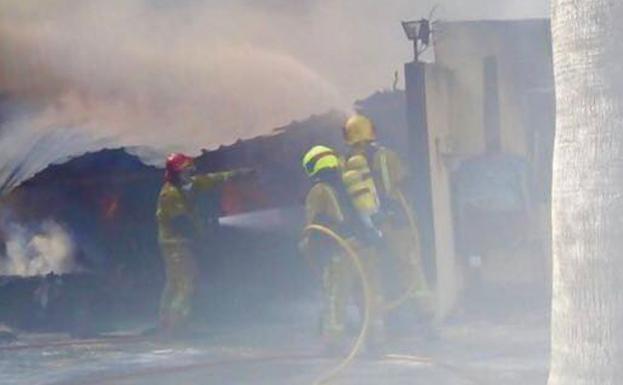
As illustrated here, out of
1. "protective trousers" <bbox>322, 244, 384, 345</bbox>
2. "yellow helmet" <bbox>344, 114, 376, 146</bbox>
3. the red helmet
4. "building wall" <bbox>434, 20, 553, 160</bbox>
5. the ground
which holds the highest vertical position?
"building wall" <bbox>434, 20, 553, 160</bbox>

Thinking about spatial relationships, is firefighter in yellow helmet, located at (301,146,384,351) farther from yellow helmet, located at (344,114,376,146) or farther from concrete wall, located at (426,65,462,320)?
concrete wall, located at (426,65,462,320)

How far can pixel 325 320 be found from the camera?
10852 mm

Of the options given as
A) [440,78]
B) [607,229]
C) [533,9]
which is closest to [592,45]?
[607,229]

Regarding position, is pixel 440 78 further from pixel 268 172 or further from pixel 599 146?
pixel 599 146

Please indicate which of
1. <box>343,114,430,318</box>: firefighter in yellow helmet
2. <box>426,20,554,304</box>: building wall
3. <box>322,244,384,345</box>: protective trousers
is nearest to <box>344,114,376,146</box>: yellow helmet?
A: <box>343,114,430,318</box>: firefighter in yellow helmet

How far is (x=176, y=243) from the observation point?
12.2m

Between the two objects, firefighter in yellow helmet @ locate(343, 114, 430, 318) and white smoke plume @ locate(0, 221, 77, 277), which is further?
white smoke plume @ locate(0, 221, 77, 277)

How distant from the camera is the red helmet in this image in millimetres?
12109

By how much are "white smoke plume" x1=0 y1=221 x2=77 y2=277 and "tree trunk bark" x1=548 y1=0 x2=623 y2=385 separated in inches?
309

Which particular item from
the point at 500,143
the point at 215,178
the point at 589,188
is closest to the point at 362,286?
the point at 215,178

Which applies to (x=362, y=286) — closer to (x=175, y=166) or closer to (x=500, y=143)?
(x=175, y=166)

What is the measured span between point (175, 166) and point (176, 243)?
712mm

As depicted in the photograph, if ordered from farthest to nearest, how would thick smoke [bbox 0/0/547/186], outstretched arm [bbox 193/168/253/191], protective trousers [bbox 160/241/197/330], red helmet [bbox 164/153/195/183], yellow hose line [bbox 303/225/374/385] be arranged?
thick smoke [bbox 0/0/547/186], outstretched arm [bbox 193/168/253/191], protective trousers [bbox 160/241/197/330], red helmet [bbox 164/153/195/183], yellow hose line [bbox 303/225/374/385]

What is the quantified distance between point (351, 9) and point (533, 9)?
1842mm
